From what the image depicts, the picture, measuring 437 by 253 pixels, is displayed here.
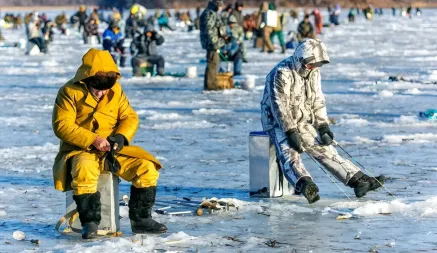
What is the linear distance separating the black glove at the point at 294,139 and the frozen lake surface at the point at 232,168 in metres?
0.44

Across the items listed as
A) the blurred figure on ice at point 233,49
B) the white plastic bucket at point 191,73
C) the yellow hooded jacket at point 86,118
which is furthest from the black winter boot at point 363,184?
the white plastic bucket at point 191,73

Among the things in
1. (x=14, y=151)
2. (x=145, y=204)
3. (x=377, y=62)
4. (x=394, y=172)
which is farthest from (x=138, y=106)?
(x=377, y=62)

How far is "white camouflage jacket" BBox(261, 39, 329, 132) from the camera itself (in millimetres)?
8852

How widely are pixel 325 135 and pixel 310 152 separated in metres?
0.18

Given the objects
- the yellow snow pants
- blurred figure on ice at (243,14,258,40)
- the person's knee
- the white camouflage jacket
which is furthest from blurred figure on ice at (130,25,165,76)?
blurred figure on ice at (243,14,258,40)

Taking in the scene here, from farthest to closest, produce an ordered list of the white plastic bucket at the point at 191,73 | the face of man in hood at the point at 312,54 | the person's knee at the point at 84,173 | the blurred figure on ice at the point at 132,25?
the blurred figure on ice at the point at 132,25
the white plastic bucket at the point at 191,73
the face of man in hood at the point at 312,54
the person's knee at the point at 84,173

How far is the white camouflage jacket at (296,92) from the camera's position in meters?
8.85

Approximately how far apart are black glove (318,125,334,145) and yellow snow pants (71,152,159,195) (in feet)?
6.38

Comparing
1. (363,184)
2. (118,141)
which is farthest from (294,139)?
(118,141)

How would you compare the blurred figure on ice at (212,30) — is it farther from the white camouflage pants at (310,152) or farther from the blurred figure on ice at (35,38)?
the blurred figure on ice at (35,38)

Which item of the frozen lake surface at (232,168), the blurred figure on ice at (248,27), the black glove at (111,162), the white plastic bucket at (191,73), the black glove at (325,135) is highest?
the black glove at (111,162)

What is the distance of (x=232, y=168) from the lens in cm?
1099

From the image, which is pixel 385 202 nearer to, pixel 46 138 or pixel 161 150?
pixel 161 150

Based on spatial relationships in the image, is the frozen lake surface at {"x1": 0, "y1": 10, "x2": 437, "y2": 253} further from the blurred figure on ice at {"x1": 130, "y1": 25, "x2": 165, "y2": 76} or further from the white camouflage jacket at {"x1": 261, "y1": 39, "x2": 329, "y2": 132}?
the white camouflage jacket at {"x1": 261, "y1": 39, "x2": 329, "y2": 132}
